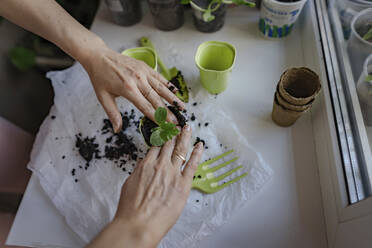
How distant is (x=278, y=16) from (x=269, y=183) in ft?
1.72

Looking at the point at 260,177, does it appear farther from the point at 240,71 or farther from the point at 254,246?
the point at 240,71

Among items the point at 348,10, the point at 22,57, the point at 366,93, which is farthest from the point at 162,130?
the point at 22,57

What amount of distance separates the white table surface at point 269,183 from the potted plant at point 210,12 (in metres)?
0.03

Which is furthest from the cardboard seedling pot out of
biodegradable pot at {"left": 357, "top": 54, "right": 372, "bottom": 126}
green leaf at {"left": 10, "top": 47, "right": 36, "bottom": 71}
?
green leaf at {"left": 10, "top": 47, "right": 36, "bottom": 71}

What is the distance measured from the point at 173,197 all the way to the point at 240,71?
52 cm

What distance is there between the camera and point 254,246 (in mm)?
682

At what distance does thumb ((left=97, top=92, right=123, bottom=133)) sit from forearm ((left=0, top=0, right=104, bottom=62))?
13 cm

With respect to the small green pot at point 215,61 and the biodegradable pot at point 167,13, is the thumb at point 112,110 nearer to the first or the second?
the small green pot at point 215,61

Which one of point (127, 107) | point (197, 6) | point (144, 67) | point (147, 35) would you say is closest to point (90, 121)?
point (127, 107)

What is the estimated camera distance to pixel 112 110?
730 mm

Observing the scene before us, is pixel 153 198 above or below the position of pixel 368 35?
below

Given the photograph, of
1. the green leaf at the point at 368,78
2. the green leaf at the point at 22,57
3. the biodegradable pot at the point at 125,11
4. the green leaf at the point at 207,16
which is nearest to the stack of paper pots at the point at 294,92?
the green leaf at the point at 368,78

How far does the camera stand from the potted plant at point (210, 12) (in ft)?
2.85

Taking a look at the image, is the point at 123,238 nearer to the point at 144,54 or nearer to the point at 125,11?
the point at 144,54
